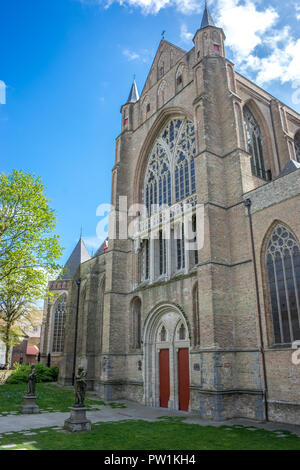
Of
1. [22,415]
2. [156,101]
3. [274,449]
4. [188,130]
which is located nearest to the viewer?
[274,449]

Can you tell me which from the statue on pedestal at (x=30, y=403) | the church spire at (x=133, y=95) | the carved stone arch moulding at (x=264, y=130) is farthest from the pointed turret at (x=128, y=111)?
the statue on pedestal at (x=30, y=403)

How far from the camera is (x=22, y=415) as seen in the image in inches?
503

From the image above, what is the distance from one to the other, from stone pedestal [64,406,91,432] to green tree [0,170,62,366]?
7957 mm

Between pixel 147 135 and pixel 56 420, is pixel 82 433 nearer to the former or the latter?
pixel 56 420

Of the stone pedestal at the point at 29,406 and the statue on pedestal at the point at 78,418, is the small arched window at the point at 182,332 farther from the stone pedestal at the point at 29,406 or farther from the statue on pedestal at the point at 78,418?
the stone pedestal at the point at 29,406

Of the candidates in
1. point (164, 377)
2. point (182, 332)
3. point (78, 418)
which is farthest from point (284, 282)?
point (78, 418)

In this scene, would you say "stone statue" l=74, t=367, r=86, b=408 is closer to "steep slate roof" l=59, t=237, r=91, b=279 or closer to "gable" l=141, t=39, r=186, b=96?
"gable" l=141, t=39, r=186, b=96

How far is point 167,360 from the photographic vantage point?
16.5 meters

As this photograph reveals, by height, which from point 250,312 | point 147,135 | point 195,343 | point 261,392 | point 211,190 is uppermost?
point 147,135

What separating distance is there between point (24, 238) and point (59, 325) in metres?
19.7

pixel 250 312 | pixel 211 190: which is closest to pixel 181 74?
pixel 211 190

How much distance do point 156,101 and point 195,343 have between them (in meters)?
15.1

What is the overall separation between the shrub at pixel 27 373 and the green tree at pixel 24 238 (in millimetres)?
11606
